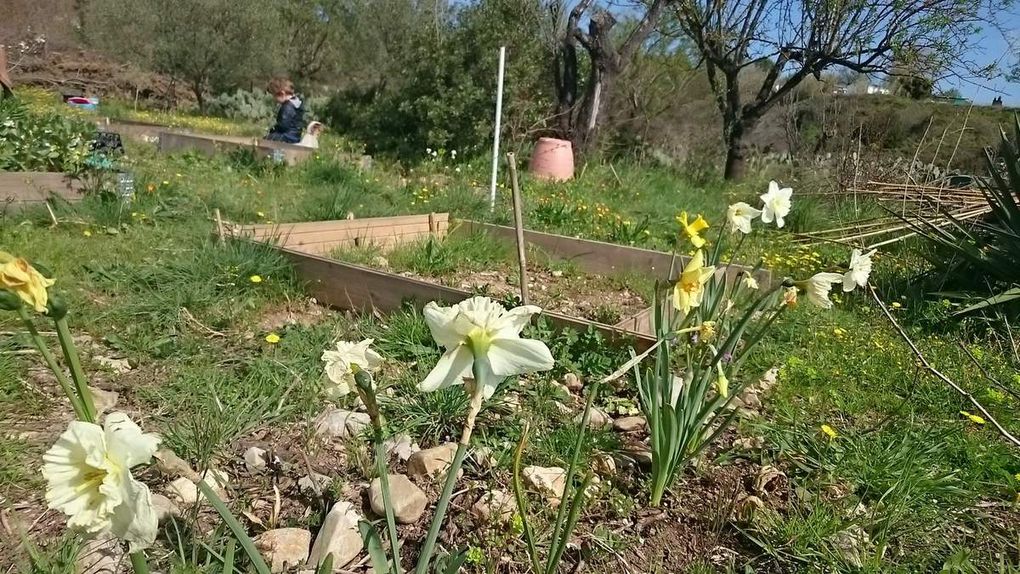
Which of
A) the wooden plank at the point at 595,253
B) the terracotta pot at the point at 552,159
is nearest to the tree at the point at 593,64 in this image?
the terracotta pot at the point at 552,159

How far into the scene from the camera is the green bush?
4160 millimetres

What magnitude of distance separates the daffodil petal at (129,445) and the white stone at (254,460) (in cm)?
118

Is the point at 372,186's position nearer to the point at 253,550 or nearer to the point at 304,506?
the point at 304,506

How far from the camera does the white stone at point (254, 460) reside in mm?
1707

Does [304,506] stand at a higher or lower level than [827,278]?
lower

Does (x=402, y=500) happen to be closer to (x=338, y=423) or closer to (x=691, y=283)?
(x=338, y=423)

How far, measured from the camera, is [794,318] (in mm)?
3107

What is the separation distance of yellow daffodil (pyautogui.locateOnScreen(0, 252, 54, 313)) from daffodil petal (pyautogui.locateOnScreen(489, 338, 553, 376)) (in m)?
0.50

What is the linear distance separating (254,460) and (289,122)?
7.36 metres

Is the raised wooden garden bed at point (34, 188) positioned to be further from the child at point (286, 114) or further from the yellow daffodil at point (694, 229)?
the child at point (286, 114)

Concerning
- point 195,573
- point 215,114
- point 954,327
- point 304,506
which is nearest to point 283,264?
point 304,506

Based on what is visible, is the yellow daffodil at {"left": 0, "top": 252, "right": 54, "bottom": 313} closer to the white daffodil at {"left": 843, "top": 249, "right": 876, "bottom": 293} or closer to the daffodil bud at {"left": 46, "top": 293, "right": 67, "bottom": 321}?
the daffodil bud at {"left": 46, "top": 293, "right": 67, "bottom": 321}

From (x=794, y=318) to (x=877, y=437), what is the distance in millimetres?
1260

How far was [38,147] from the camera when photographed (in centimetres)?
424
